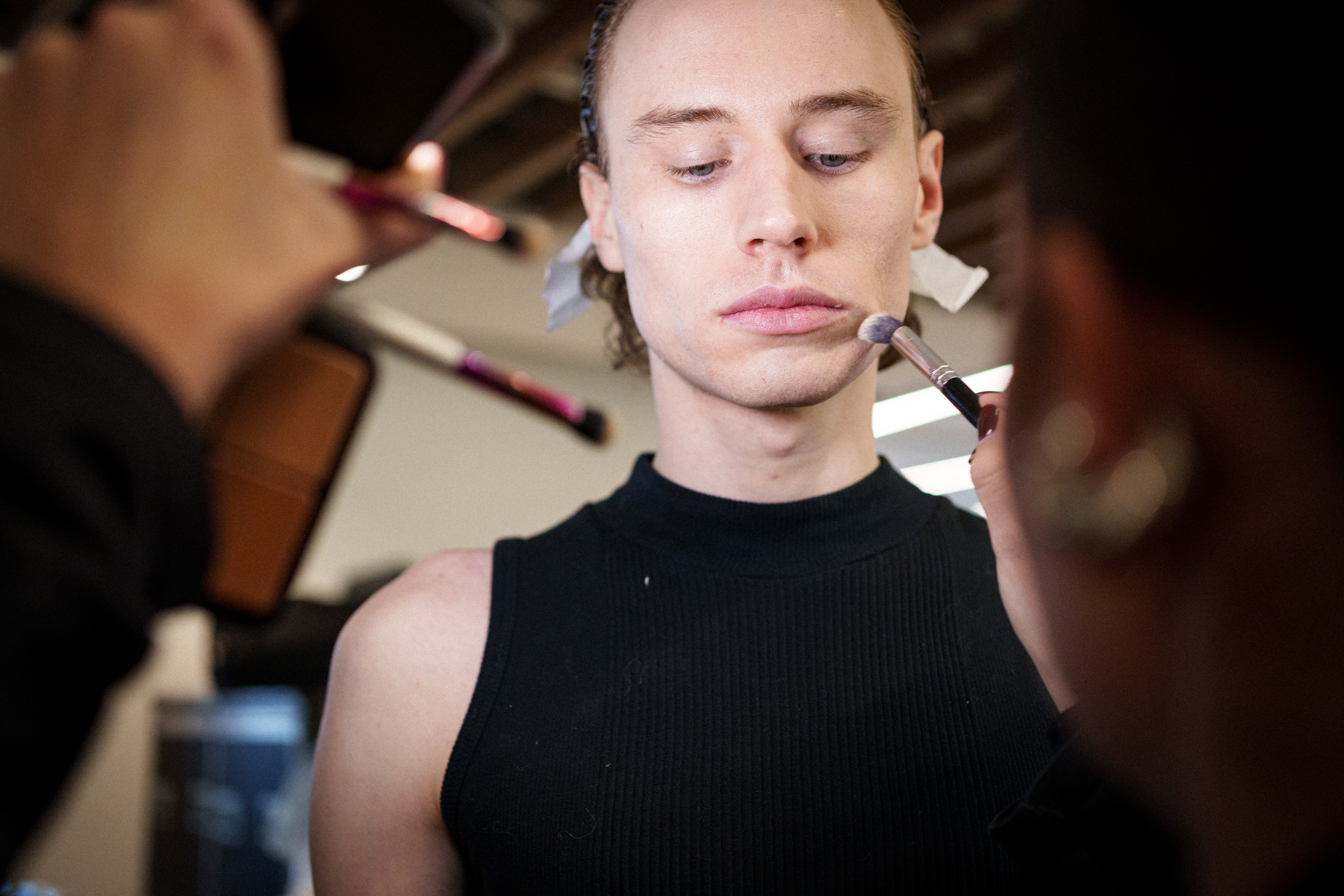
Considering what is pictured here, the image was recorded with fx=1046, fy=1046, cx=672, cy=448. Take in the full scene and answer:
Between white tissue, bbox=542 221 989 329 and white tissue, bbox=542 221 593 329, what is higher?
white tissue, bbox=542 221 989 329

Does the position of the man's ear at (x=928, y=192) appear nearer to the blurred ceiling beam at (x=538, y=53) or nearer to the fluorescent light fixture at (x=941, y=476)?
the blurred ceiling beam at (x=538, y=53)

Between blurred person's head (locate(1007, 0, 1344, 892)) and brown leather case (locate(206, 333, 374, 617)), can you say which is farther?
brown leather case (locate(206, 333, 374, 617))

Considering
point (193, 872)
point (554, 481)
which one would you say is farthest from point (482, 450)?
point (193, 872)

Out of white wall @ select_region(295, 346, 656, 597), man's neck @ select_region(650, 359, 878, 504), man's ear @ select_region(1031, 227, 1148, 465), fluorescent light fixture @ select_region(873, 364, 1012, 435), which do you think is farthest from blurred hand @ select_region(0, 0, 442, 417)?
white wall @ select_region(295, 346, 656, 597)

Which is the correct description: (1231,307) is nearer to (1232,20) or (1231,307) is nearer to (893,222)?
(1232,20)

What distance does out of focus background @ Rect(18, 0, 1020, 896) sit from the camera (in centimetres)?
263

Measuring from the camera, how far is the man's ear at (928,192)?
88cm

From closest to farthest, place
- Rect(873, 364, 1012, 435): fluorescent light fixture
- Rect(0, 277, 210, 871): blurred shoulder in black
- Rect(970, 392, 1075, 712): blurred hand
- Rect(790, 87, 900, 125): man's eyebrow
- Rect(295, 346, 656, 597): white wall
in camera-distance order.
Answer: Rect(0, 277, 210, 871): blurred shoulder in black < Rect(970, 392, 1075, 712): blurred hand < Rect(790, 87, 900, 125): man's eyebrow < Rect(873, 364, 1012, 435): fluorescent light fixture < Rect(295, 346, 656, 597): white wall

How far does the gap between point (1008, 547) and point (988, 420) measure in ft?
0.31

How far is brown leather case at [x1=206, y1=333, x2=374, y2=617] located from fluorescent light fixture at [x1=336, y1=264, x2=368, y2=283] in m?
0.06

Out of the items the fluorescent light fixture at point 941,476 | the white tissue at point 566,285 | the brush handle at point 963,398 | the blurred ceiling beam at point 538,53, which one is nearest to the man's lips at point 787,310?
the brush handle at point 963,398

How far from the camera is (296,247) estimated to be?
36cm

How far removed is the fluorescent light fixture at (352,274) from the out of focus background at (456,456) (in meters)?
1.45

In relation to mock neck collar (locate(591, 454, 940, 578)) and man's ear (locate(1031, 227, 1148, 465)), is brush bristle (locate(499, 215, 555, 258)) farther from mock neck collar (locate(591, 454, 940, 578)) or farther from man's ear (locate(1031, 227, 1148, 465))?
mock neck collar (locate(591, 454, 940, 578))
